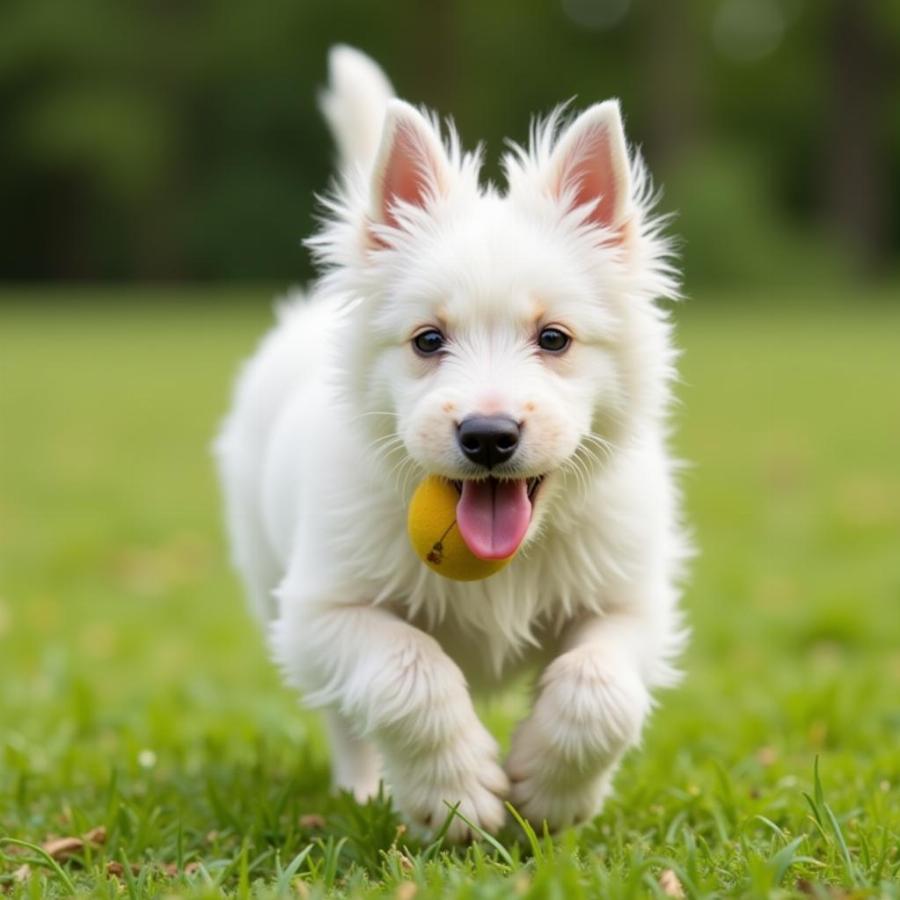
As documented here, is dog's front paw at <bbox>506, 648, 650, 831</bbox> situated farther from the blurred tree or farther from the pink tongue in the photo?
the blurred tree

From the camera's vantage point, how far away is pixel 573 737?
11.9 feet

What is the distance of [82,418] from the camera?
1468 centimetres

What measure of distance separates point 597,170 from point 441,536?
3.72 feet

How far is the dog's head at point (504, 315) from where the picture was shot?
11.5 ft

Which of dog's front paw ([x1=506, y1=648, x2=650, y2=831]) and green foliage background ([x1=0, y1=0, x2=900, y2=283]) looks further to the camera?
green foliage background ([x1=0, y1=0, x2=900, y2=283])

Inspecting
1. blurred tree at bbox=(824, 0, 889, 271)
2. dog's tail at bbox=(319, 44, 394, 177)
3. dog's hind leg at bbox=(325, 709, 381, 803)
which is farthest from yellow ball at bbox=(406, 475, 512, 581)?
blurred tree at bbox=(824, 0, 889, 271)

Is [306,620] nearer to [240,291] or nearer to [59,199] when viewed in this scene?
[240,291]

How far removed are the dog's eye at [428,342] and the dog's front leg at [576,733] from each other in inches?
33.8

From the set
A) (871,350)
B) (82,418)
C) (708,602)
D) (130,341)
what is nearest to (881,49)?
(871,350)

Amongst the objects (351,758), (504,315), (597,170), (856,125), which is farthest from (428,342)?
(856,125)

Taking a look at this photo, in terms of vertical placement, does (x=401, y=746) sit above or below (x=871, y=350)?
above

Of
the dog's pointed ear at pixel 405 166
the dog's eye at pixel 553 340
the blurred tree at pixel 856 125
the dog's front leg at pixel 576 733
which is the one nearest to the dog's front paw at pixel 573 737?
the dog's front leg at pixel 576 733

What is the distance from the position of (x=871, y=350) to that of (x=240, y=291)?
21.6 meters

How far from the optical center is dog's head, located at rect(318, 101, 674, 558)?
→ 11.5 feet
